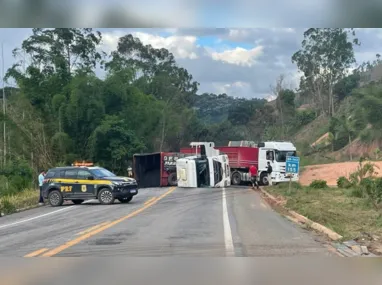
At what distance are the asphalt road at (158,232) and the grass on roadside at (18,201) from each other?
67 centimetres

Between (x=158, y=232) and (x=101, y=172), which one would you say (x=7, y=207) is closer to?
(x=101, y=172)

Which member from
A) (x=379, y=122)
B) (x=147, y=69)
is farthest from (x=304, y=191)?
(x=147, y=69)

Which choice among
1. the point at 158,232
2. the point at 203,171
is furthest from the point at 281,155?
the point at 158,232

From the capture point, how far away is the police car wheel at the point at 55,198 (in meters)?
21.3

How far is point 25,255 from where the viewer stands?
8469mm

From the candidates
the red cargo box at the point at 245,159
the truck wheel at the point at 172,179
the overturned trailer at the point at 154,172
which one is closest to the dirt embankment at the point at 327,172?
the red cargo box at the point at 245,159

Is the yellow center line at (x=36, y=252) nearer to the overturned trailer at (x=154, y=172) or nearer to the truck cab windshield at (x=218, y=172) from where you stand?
the truck cab windshield at (x=218, y=172)

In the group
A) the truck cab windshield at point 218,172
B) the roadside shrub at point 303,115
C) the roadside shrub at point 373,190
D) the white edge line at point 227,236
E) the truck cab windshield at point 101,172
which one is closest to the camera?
the white edge line at point 227,236

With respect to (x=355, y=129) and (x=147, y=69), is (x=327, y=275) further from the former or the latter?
(x=355, y=129)

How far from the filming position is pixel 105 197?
2095 cm

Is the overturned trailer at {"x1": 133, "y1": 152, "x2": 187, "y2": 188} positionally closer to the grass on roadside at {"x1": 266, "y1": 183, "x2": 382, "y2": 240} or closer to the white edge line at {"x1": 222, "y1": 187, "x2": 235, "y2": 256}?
the grass on roadside at {"x1": 266, "y1": 183, "x2": 382, "y2": 240}

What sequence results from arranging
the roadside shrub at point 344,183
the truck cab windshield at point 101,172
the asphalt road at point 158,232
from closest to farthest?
the asphalt road at point 158,232, the truck cab windshield at point 101,172, the roadside shrub at point 344,183

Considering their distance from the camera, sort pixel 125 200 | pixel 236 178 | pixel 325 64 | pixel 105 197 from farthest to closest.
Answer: pixel 236 178
pixel 125 200
pixel 105 197
pixel 325 64

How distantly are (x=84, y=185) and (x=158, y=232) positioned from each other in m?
9.98
